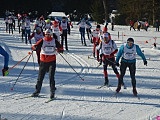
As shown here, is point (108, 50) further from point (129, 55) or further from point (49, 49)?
point (49, 49)

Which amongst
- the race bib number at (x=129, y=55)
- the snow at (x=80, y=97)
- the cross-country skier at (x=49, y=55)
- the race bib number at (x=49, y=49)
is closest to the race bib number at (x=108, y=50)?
the snow at (x=80, y=97)

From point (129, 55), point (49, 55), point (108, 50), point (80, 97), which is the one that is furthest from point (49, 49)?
point (108, 50)

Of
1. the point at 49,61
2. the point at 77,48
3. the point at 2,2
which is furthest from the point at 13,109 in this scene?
the point at 2,2

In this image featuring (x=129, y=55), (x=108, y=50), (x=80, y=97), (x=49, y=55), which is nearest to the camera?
(x=49, y=55)

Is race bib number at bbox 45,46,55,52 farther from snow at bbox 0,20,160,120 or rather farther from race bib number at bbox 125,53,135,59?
race bib number at bbox 125,53,135,59

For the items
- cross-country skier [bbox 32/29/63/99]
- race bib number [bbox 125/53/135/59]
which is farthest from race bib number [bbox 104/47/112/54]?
cross-country skier [bbox 32/29/63/99]

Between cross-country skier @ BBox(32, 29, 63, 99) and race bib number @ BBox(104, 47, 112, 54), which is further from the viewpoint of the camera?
race bib number @ BBox(104, 47, 112, 54)

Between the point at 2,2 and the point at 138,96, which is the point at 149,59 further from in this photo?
the point at 2,2

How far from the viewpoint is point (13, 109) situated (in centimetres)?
948

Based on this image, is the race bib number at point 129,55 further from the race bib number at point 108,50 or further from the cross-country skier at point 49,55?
the cross-country skier at point 49,55

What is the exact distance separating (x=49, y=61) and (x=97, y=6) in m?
44.3

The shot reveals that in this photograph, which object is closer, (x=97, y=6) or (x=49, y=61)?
(x=49, y=61)

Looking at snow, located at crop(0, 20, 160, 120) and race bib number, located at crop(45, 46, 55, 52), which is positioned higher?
Answer: race bib number, located at crop(45, 46, 55, 52)

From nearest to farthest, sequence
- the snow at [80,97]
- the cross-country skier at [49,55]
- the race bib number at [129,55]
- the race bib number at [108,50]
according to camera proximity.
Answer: the snow at [80,97], the cross-country skier at [49,55], the race bib number at [129,55], the race bib number at [108,50]
